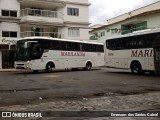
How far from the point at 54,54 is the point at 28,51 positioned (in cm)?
288

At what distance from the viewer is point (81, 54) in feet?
100

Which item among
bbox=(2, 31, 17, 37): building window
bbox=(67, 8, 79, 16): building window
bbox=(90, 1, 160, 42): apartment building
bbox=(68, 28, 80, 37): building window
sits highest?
bbox=(67, 8, 79, 16): building window

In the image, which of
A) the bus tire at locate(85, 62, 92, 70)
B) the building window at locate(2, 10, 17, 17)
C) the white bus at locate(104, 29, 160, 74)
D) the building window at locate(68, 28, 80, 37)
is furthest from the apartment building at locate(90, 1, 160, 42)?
the building window at locate(2, 10, 17, 17)

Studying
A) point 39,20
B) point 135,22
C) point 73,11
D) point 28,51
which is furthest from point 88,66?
point 135,22

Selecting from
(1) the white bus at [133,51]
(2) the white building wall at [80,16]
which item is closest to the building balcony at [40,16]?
(2) the white building wall at [80,16]

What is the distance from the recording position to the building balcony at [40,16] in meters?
38.8

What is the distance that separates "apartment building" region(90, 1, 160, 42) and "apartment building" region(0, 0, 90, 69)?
691cm

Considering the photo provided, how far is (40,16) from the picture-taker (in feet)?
131

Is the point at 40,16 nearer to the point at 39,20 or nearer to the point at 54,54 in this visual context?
the point at 39,20

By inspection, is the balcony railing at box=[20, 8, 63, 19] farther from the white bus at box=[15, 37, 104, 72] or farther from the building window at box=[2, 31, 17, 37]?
the white bus at box=[15, 37, 104, 72]

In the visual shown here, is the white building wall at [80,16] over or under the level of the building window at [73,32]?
over

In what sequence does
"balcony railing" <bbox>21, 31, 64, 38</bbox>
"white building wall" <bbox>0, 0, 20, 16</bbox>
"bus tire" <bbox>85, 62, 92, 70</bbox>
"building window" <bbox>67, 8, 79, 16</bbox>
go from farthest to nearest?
"building window" <bbox>67, 8, 79, 16</bbox>
"balcony railing" <bbox>21, 31, 64, 38</bbox>
"white building wall" <bbox>0, 0, 20, 16</bbox>
"bus tire" <bbox>85, 62, 92, 70</bbox>

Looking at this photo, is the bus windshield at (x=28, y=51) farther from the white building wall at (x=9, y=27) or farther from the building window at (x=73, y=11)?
the building window at (x=73, y=11)

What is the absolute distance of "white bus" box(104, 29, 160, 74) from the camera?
20.9 meters
